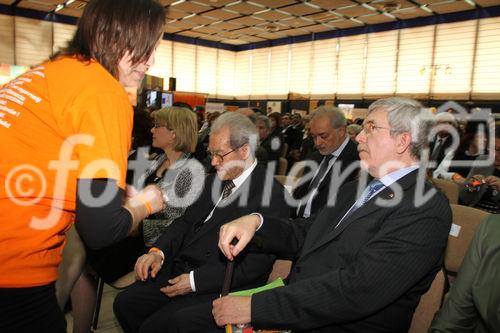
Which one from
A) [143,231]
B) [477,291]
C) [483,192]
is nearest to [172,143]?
[143,231]

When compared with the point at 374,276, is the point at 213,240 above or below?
below

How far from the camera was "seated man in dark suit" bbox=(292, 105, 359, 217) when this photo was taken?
3623mm

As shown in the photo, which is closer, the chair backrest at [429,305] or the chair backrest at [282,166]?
the chair backrest at [429,305]

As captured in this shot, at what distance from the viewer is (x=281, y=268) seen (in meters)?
2.21

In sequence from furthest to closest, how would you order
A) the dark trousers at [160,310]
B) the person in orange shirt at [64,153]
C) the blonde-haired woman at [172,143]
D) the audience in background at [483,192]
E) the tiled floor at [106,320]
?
the audience in background at [483,192] < the blonde-haired woman at [172,143] < the tiled floor at [106,320] < the dark trousers at [160,310] < the person in orange shirt at [64,153]

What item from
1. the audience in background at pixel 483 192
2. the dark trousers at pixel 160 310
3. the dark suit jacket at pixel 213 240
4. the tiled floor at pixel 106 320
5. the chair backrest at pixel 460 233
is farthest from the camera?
the audience in background at pixel 483 192

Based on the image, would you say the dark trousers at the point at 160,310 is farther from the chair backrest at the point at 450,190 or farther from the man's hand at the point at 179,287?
the chair backrest at the point at 450,190

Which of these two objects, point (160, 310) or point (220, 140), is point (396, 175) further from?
point (160, 310)

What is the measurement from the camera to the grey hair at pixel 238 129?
2.39 m

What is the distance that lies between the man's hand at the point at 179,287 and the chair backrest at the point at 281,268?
0.51 metres

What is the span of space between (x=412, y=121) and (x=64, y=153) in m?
1.43

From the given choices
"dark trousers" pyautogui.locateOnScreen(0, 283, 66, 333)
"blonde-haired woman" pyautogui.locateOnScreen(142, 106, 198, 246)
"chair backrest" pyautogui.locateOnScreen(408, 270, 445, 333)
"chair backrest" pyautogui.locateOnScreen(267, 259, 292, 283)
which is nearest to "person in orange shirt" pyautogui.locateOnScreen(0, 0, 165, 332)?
"dark trousers" pyautogui.locateOnScreen(0, 283, 66, 333)

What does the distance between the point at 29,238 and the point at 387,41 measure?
1523 centimetres

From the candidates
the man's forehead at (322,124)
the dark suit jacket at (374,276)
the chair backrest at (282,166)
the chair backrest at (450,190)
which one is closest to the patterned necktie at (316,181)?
the man's forehead at (322,124)
